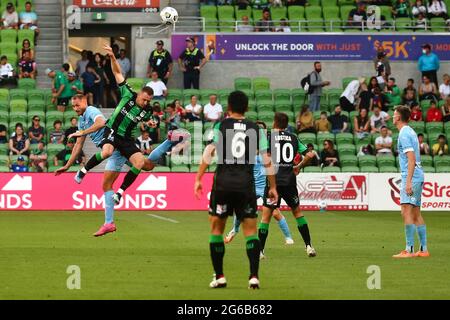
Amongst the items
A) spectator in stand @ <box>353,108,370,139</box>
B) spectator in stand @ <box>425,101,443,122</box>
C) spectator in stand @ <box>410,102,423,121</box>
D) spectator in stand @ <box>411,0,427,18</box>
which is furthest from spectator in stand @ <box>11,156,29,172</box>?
spectator in stand @ <box>411,0,427,18</box>

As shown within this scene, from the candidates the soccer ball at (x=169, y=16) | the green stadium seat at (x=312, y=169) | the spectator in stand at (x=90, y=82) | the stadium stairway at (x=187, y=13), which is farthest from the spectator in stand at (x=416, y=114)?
the spectator in stand at (x=90, y=82)

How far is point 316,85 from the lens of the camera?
3481cm

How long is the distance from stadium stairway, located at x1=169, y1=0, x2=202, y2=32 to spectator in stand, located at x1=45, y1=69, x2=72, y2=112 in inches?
197

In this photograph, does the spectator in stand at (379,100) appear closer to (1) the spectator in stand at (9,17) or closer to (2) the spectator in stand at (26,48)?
(2) the spectator in stand at (26,48)

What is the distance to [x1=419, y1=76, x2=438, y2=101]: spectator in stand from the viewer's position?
118ft

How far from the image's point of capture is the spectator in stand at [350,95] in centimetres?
3503

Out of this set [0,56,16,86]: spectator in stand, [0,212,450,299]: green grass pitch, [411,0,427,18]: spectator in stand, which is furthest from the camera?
[411,0,427,18]: spectator in stand

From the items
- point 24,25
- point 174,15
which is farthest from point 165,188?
point 24,25

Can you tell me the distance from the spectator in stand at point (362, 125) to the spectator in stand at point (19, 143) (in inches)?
372

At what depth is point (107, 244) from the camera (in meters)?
19.7

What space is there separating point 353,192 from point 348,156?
1818 millimetres

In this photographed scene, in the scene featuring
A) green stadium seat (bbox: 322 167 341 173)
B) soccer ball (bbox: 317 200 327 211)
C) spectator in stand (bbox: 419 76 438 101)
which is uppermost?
spectator in stand (bbox: 419 76 438 101)

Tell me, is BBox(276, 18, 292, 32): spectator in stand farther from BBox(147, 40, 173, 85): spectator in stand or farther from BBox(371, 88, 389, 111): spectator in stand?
BBox(147, 40, 173, 85): spectator in stand

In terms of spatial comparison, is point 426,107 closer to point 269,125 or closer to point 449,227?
point 269,125
